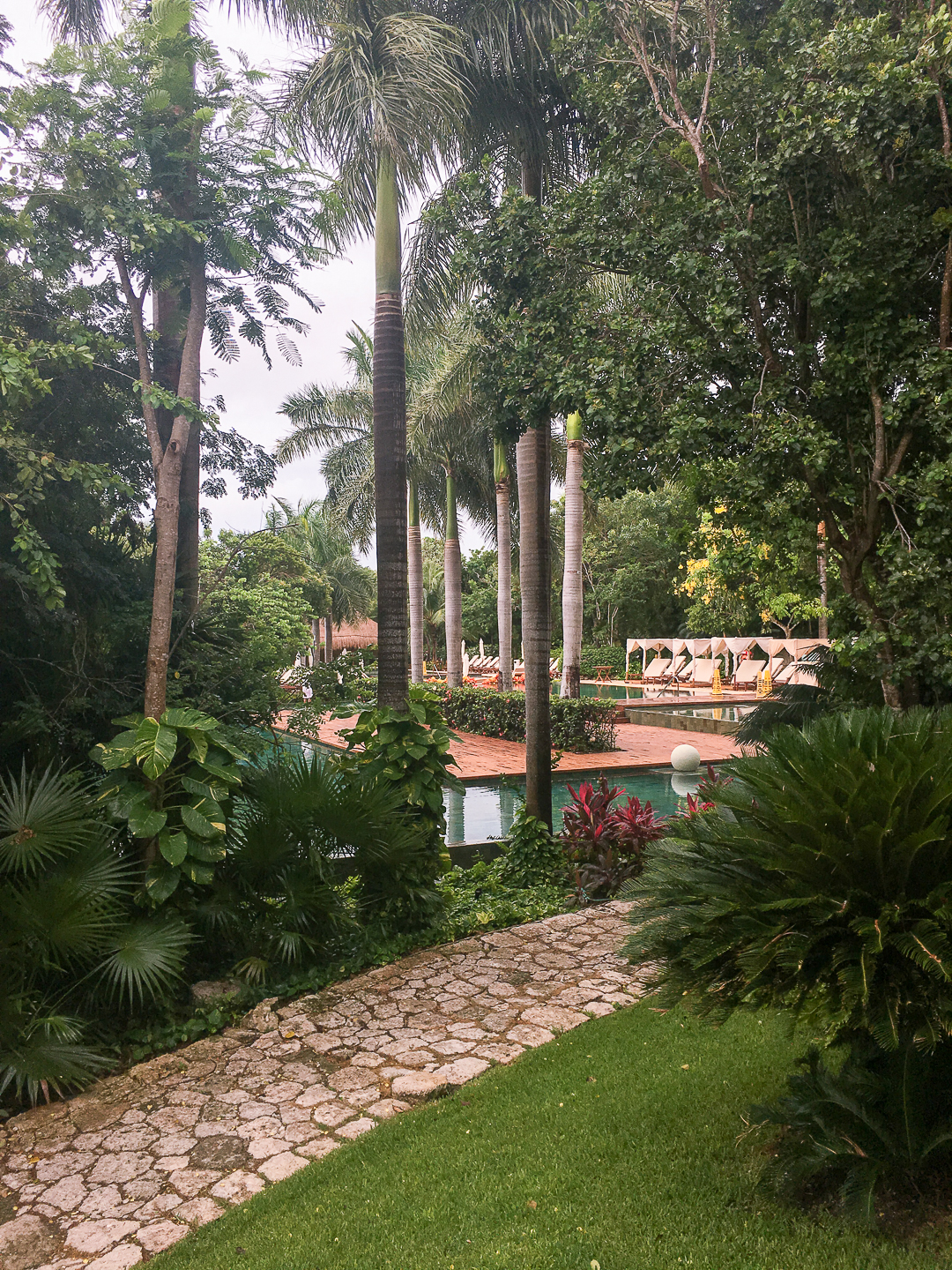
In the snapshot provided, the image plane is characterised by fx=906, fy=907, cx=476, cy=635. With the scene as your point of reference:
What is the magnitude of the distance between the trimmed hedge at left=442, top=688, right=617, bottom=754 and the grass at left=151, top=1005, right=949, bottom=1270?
32.7ft

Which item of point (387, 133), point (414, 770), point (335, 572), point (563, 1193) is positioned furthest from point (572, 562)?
point (335, 572)

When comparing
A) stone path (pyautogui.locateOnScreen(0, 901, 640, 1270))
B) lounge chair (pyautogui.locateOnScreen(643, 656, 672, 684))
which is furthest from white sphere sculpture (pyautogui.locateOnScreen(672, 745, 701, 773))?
lounge chair (pyautogui.locateOnScreen(643, 656, 672, 684))

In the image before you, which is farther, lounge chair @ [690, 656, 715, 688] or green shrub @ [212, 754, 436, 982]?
lounge chair @ [690, 656, 715, 688]

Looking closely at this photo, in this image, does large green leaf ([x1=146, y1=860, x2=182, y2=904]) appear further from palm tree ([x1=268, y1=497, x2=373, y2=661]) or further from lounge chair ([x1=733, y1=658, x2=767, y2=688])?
palm tree ([x1=268, y1=497, x2=373, y2=661])

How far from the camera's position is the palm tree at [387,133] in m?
6.72

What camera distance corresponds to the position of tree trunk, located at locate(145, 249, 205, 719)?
17.0 feet

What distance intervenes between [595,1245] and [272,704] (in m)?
4.09

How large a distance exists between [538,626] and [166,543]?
3713 mm

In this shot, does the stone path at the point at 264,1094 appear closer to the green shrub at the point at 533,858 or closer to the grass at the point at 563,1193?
the grass at the point at 563,1193

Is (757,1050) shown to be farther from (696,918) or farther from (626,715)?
(626,715)

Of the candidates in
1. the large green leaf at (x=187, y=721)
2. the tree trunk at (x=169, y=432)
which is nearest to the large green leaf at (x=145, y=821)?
the large green leaf at (x=187, y=721)

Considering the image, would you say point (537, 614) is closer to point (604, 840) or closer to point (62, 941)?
point (604, 840)

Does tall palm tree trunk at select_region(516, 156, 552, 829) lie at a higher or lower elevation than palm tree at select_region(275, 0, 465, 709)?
lower

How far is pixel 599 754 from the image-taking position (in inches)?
606
